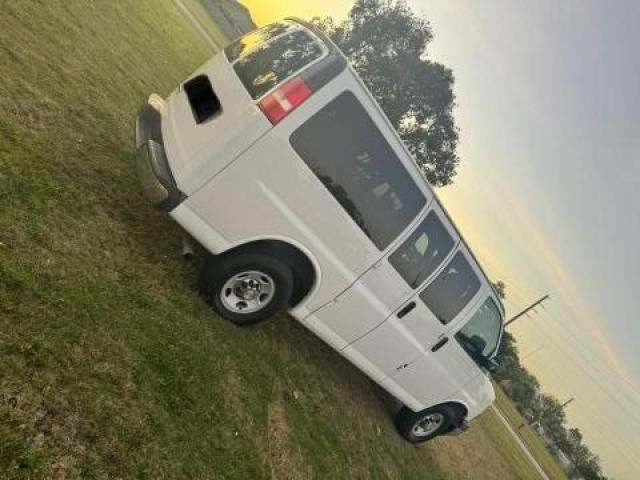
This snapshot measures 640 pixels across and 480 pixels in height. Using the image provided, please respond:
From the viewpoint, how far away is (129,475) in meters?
3.58

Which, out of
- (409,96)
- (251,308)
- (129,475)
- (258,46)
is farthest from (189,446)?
(409,96)

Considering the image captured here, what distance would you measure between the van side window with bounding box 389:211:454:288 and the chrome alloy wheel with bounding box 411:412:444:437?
2.70 meters

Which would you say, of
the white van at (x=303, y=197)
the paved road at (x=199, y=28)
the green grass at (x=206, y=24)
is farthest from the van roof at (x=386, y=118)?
the green grass at (x=206, y=24)

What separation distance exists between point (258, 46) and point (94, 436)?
414 centimetres

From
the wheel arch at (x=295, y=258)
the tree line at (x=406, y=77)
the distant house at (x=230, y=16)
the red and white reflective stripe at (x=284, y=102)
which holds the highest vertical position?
the red and white reflective stripe at (x=284, y=102)

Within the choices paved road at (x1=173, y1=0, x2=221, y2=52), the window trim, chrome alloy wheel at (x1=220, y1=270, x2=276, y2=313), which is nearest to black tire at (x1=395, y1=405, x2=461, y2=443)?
the window trim

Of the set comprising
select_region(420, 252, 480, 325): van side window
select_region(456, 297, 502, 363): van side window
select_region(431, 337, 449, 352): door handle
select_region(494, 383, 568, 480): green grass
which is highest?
select_region(420, 252, 480, 325): van side window

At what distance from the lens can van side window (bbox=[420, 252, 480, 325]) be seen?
6676 millimetres

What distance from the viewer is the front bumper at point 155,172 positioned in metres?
5.30

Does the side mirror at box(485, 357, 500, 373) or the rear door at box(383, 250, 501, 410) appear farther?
the side mirror at box(485, 357, 500, 373)

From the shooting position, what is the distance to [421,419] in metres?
8.12

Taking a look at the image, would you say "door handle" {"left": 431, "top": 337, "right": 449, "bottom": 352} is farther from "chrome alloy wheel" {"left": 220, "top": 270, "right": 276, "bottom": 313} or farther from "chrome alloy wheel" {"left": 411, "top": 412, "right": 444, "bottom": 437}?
"chrome alloy wheel" {"left": 220, "top": 270, "right": 276, "bottom": 313}

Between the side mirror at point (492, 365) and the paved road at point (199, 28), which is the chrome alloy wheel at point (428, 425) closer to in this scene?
the side mirror at point (492, 365)

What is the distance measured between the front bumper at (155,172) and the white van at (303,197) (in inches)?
0.5
